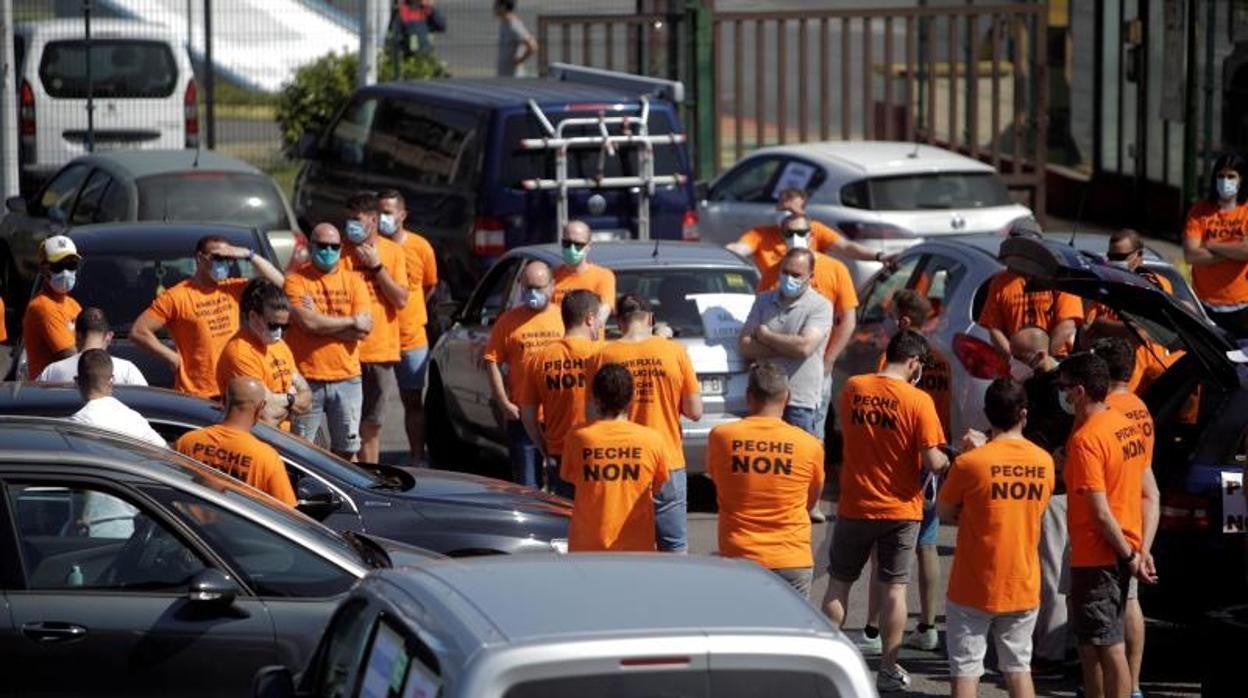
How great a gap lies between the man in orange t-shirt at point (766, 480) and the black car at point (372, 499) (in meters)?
1.04

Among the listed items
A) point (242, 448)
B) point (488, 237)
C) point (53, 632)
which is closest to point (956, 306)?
point (488, 237)

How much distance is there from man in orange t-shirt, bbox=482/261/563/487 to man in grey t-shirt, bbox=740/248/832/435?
1.15 m

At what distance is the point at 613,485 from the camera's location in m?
9.09

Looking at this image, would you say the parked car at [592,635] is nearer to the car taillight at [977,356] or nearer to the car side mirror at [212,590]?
the car side mirror at [212,590]

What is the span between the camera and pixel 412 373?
1412cm

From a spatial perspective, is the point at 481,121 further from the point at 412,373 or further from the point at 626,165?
the point at 412,373

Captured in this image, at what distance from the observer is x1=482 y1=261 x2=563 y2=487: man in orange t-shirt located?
12.2m

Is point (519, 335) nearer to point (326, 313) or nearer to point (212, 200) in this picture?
point (326, 313)

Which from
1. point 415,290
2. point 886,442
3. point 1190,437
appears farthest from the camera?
point 415,290

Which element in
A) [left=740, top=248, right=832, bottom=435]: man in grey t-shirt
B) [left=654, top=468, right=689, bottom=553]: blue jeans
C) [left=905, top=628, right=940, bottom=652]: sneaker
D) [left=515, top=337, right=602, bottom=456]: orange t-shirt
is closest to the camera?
[left=654, top=468, right=689, bottom=553]: blue jeans

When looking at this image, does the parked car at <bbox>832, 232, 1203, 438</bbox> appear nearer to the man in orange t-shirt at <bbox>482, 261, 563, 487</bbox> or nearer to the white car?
the man in orange t-shirt at <bbox>482, 261, 563, 487</bbox>

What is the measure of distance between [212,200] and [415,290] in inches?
162

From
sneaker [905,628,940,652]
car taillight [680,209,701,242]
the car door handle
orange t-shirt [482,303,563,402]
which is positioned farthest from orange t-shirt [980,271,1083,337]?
the car door handle

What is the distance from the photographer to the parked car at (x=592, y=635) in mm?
4879
